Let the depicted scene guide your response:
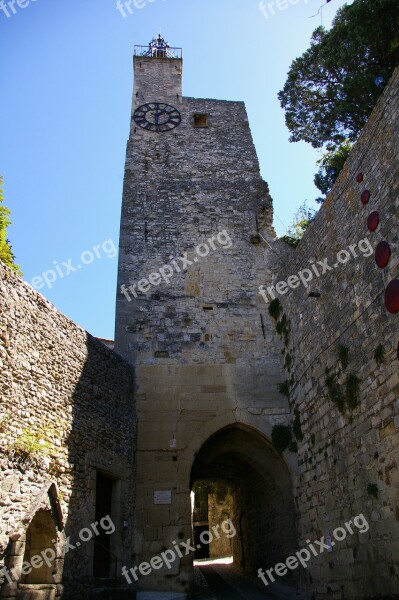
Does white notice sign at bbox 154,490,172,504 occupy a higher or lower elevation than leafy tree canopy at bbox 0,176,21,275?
lower

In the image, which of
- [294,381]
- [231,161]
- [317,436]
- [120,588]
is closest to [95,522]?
[120,588]

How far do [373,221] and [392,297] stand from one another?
4.27 ft

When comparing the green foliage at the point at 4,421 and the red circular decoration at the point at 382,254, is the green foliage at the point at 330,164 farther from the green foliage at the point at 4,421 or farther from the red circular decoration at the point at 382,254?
the green foliage at the point at 4,421

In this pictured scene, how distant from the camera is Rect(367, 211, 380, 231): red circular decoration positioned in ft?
21.8

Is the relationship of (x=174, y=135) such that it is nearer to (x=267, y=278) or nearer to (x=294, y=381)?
(x=267, y=278)

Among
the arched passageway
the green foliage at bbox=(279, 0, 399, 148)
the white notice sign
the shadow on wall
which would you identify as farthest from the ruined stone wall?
the green foliage at bbox=(279, 0, 399, 148)

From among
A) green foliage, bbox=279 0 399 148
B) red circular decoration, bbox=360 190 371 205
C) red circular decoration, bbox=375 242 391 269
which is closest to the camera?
red circular decoration, bbox=375 242 391 269

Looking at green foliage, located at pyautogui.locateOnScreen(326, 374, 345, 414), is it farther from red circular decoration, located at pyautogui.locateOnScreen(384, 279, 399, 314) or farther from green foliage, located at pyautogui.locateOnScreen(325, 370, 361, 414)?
red circular decoration, located at pyautogui.locateOnScreen(384, 279, 399, 314)

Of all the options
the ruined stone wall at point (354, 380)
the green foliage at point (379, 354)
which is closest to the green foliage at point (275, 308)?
the ruined stone wall at point (354, 380)

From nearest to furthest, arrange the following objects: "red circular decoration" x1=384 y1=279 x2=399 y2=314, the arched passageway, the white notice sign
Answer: "red circular decoration" x1=384 y1=279 x2=399 y2=314 → the white notice sign → the arched passageway

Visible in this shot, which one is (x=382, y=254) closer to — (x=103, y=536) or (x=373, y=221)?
(x=373, y=221)

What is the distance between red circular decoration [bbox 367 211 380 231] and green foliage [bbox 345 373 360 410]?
2115 millimetres

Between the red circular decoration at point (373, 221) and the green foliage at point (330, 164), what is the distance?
753 cm

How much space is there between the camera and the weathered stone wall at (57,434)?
19.0 ft
